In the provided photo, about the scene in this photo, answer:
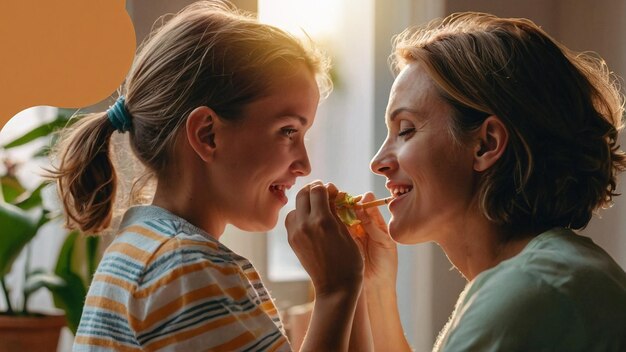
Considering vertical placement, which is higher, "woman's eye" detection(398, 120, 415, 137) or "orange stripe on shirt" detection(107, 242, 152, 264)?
"woman's eye" detection(398, 120, 415, 137)

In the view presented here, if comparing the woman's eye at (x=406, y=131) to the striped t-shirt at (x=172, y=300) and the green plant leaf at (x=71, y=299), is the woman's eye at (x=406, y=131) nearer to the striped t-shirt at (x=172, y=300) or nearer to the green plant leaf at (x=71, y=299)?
the striped t-shirt at (x=172, y=300)

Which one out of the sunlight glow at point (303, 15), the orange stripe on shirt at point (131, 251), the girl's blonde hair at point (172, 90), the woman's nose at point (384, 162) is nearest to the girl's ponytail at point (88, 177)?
the girl's blonde hair at point (172, 90)

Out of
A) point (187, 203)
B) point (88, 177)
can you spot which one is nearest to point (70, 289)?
point (88, 177)

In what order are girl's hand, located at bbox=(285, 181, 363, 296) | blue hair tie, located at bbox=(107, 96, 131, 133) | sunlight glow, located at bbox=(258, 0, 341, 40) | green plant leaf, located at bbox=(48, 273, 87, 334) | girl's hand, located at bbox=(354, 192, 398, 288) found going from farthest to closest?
sunlight glow, located at bbox=(258, 0, 341, 40) → green plant leaf, located at bbox=(48, 273, 87, 334) → girl's hand, located at bbox=(354, 192, 398, 288) → blue hair tie, located at bbox=(107, 96, 131, 133) → girl's hand, located at bbox=(285, 181, 363, 296)

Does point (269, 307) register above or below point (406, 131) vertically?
below

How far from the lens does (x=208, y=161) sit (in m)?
1.42

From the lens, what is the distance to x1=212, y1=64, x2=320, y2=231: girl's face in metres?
1.43

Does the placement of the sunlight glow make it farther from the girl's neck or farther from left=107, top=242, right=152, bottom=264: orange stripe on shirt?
left=107, top=242, right=152, bottom=264: orange stripe on shirt

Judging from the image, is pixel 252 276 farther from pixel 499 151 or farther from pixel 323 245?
pixel 499 151

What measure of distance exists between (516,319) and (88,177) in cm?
73

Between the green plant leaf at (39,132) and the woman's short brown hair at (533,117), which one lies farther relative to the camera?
the green plant leaf at (39,132)

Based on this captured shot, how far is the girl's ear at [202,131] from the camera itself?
1392 mm

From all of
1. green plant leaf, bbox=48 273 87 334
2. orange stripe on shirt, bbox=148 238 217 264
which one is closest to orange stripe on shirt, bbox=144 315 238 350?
orange stripe on shirt, bbox=148 238 217 264

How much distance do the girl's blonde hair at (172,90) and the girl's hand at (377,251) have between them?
1.23 feet
